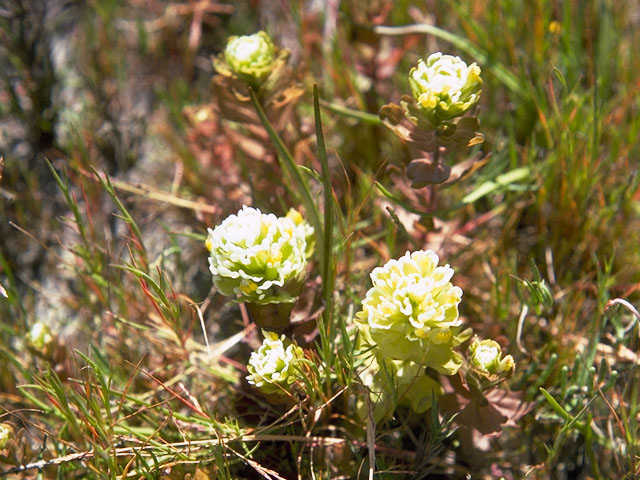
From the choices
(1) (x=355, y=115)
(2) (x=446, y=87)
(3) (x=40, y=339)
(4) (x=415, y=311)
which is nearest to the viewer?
(4) (x=415, y=311)

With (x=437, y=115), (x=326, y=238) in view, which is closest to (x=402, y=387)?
(x=326, y=238)

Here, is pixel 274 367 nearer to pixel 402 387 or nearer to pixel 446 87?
pixel 402 387

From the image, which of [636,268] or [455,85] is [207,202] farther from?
[636,268]

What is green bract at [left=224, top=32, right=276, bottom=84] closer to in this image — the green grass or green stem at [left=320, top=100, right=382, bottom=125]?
the green grass

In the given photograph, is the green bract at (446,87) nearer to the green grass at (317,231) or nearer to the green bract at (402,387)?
the green grass at (317,231)

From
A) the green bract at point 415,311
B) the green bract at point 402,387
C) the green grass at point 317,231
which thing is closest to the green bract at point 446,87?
the green grass at point 317,231

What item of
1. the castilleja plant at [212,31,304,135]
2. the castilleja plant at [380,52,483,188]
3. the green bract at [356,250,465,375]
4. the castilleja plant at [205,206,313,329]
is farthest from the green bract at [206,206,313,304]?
the castilleja plant at [212,31,304,135]
